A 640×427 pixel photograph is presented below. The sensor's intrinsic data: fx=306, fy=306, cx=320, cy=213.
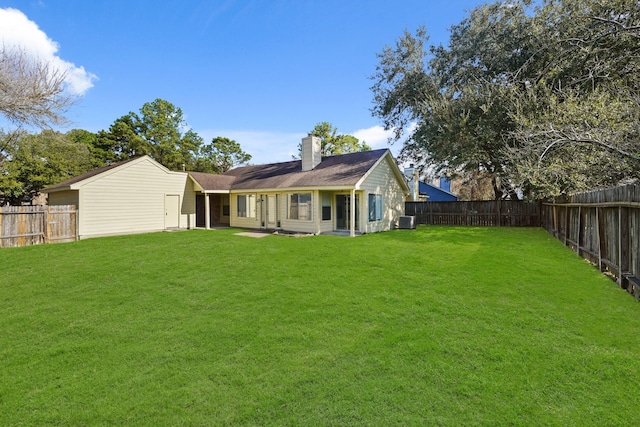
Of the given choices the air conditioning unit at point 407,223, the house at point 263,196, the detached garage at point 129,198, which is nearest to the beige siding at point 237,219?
the house at point 263,196

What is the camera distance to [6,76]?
9094 mm

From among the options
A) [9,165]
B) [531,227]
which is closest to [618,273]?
[531,227]

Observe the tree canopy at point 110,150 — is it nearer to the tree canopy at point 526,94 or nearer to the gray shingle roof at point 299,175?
the gray shingle roof at point 299,175

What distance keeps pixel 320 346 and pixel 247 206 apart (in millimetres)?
13919

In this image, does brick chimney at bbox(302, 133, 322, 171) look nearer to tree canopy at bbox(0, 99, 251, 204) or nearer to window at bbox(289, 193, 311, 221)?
window at bbox(289, 193, 311, 221)

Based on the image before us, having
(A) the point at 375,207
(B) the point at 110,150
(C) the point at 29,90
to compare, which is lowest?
(A) the point at 375,207

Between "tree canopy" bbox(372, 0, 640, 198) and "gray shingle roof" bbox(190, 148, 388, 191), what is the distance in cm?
460

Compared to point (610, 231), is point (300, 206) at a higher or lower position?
higher

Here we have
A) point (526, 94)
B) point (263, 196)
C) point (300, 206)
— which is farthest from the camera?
point (263, 196)

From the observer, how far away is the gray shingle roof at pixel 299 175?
13688 mm

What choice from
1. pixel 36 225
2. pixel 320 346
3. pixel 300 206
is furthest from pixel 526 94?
pixel 36 225

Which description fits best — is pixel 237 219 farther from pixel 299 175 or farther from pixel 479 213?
pixel 479 213

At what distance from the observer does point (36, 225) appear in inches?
452

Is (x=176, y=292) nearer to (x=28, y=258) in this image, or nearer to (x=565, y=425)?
(x=565, y=425)
